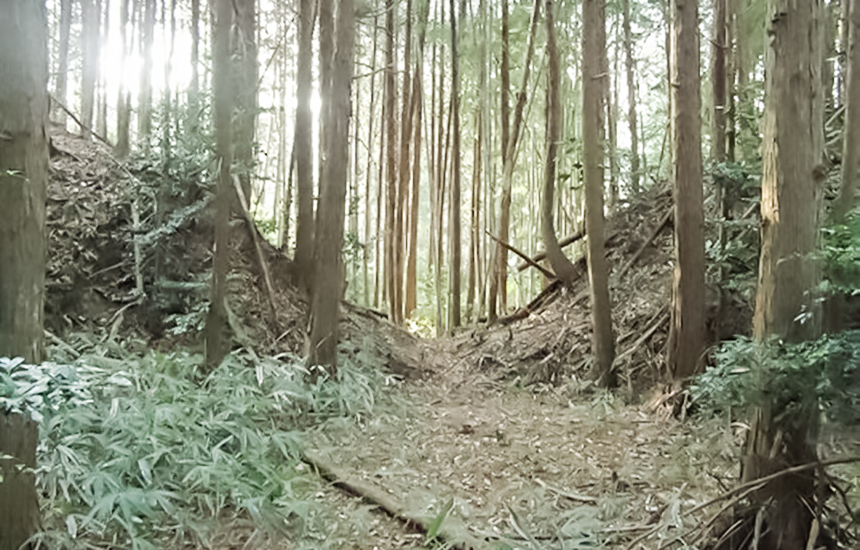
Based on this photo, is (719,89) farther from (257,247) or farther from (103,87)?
(103,87)

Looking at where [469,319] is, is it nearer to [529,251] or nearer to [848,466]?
[529,251]

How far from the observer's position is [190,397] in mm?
5109

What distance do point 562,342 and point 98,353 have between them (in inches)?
196

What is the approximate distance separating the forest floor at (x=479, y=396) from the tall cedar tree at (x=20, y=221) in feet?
3.71

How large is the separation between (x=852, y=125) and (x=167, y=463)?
5.36 meters

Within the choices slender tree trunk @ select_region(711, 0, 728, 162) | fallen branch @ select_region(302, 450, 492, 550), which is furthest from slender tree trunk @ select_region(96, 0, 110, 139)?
slender tree trunk @ select_region(711, 0, 728, 162)

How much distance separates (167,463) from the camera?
4.16 m

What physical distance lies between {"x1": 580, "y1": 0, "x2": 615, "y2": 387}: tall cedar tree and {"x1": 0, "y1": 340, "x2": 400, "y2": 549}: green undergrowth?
10.4 feet

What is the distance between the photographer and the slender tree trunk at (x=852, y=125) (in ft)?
15.7

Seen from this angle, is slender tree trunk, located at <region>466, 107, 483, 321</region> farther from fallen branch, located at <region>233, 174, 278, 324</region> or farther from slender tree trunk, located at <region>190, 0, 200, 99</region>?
fallen branch, located at <region>233, 174, 278, 324</region>

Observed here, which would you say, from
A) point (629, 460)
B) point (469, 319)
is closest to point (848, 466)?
point (629, 460)

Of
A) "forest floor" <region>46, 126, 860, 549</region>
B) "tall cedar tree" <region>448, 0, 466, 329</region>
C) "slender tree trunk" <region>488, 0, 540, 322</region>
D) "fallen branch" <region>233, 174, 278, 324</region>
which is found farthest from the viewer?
"tall cedar tree" <region>448, 0, 466, 329</region>

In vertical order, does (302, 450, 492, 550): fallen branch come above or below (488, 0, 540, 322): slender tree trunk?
below

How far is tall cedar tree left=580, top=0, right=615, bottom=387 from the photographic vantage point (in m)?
6.93
